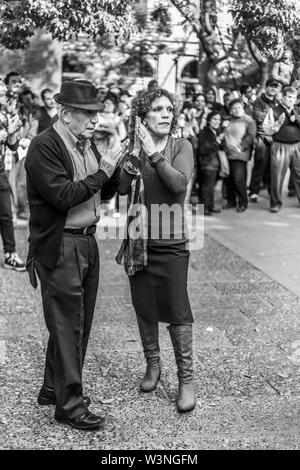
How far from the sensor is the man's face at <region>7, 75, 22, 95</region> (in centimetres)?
1034

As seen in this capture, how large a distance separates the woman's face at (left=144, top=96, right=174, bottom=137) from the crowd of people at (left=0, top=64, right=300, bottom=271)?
560 centimetres

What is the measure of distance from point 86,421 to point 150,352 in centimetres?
77

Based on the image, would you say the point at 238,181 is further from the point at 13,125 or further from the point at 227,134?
the point at 13,125

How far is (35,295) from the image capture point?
23.3ft

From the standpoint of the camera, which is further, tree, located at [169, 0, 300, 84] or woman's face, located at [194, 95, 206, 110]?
woman's face, located at [194, 95, 206, 110]

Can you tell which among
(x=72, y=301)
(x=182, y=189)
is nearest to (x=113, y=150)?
(x=182, y=189)

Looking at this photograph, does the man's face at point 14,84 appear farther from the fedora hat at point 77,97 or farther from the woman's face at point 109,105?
the fedora hat at point 77,97

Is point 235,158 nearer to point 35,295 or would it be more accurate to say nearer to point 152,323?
point 35,295

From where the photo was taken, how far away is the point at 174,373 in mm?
5234

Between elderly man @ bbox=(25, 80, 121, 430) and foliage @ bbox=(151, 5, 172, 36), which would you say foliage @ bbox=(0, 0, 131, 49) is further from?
elderly man @ bbox=(25, 80, 121, 430)

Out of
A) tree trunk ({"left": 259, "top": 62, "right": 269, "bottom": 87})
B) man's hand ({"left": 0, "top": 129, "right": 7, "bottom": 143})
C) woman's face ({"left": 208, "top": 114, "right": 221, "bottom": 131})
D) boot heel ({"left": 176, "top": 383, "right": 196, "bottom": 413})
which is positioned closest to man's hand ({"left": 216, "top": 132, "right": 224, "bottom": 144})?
woman's face ({"left": 208, "top": 114, "right": 221, "bottom": 131})

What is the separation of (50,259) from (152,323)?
928 millimetres

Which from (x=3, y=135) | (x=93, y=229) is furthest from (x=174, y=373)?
(x=3, y=135)

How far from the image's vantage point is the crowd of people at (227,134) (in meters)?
10.5
